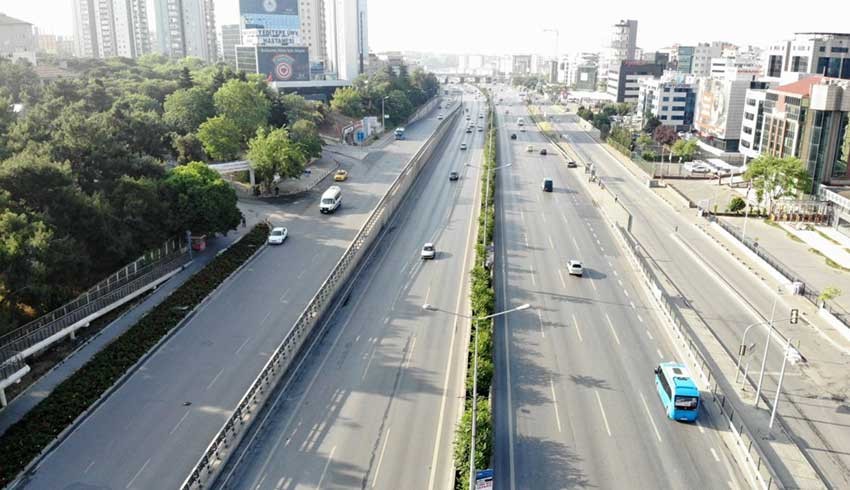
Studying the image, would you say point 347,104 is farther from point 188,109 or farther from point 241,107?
point 188,109

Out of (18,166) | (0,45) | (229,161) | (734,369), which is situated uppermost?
(0,45)

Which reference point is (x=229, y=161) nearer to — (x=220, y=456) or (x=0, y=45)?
(x=220, y=456)

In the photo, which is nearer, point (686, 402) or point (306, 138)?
point (686, 402)

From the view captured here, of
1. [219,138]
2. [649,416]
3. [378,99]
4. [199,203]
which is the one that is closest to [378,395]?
[649,416]

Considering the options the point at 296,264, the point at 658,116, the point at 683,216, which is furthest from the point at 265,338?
the point at 658,116

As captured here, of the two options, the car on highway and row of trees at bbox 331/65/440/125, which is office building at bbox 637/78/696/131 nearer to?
row of trees at bbox 331/65/440/125

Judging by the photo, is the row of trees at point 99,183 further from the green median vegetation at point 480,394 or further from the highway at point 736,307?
the highway at point 736,307

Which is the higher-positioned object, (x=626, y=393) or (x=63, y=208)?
(x=63, y=208)
